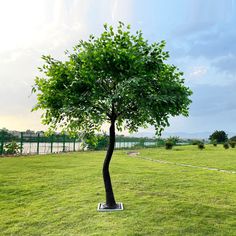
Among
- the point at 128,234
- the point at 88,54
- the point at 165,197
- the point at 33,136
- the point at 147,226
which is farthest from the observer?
the point at 33,136

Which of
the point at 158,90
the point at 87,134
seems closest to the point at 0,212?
the point at 87,134

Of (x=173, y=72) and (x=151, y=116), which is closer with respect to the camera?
(x=151, y=116)

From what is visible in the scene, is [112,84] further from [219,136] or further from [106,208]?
[219,136]

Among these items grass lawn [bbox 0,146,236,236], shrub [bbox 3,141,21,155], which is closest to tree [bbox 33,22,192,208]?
grass lawn [bbox 0,146,236,236]

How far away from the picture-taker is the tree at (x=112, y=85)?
569 cm

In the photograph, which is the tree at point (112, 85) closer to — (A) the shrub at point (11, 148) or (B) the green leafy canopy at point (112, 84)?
(B) the green leafy canopy at point (112, 84)

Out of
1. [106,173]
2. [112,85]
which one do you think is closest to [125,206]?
[106,173]

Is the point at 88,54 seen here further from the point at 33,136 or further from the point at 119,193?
the point at 33,136

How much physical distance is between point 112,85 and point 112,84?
2cm

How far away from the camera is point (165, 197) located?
7824mm

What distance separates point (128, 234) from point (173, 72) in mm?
3701

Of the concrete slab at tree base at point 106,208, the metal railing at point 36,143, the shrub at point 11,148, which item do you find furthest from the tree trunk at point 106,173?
the shrub at point 11,148

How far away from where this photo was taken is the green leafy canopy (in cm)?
569

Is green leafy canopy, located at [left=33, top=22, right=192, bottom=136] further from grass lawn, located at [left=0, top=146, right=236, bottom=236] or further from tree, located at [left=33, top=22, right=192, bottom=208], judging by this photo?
grass lawn, located at [left=0, top=146, right=236, bottom=236]
